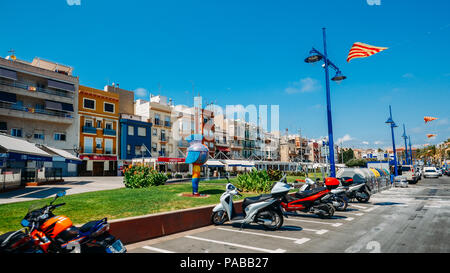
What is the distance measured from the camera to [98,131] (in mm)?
37594

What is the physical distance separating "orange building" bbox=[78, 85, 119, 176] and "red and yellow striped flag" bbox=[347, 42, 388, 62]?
109 feet

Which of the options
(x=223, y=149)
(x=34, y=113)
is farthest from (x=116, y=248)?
(x=223, y=149)

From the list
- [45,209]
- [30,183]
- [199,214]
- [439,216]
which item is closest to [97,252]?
[45,209]

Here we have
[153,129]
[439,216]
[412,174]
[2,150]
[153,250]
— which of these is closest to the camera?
[153,250]

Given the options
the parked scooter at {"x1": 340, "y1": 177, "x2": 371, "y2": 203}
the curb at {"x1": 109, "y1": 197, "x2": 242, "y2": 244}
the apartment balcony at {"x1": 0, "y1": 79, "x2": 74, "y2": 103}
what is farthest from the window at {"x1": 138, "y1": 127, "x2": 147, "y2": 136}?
the curb at {"x1": 109, "y1": 197, "x2": 242, "y2": 244}

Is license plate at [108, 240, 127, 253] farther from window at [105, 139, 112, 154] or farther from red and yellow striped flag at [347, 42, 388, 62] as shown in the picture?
window at [105, 139, 112, 154]

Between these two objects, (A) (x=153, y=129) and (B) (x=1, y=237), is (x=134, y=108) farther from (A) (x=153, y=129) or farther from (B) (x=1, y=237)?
(B) (x=1, y=237)

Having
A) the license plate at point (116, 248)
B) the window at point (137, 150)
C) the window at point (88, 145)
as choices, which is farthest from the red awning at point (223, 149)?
the license plate at point (116, 248)

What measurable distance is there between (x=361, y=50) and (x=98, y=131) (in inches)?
1345

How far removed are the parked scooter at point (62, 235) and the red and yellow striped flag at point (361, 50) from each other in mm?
12157

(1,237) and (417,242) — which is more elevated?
(1,237)

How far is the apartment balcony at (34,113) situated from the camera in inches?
1172
